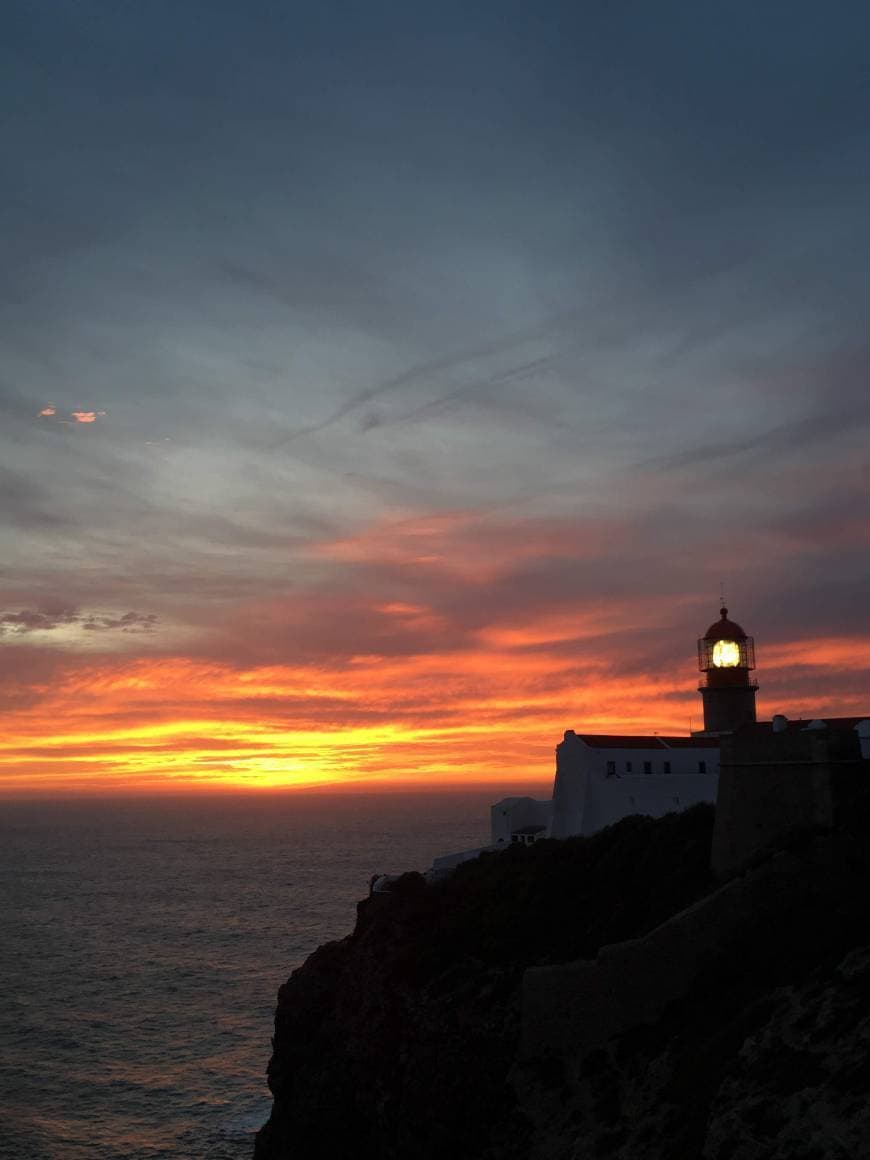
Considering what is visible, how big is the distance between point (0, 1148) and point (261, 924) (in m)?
53.8

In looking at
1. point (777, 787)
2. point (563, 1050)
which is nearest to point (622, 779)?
point (777, 787)

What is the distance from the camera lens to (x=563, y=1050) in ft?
105

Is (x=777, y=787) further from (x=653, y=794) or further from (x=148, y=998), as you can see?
(x=148, y=998)

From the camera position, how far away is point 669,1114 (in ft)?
85.3

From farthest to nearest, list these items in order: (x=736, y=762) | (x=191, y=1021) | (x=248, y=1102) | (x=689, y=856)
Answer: (x=191, y=1021), (x=248, y=1102), (x=689, y=856), (x=736, y=762)

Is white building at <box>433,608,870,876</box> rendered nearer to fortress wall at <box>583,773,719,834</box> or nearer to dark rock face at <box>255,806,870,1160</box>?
fortress wall at <box>583,773,719,834</box>

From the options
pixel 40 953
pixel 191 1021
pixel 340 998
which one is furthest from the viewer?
pixel 40 953

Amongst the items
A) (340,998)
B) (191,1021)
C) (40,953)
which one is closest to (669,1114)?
(340,998)

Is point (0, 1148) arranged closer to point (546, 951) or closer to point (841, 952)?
point (546, 951)

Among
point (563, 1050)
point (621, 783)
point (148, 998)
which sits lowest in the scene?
point (148, 998)

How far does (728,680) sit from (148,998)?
Result: 1786 inches

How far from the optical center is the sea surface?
155 feet

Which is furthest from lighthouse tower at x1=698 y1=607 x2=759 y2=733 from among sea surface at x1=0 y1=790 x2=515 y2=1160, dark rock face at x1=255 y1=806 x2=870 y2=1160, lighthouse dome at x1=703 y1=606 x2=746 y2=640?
sea surface at x1=0 y1=790 x2=515 y2=1160

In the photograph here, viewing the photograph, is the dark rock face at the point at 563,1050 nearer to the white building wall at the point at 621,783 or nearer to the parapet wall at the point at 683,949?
the parapet wall at the point at 683,949
